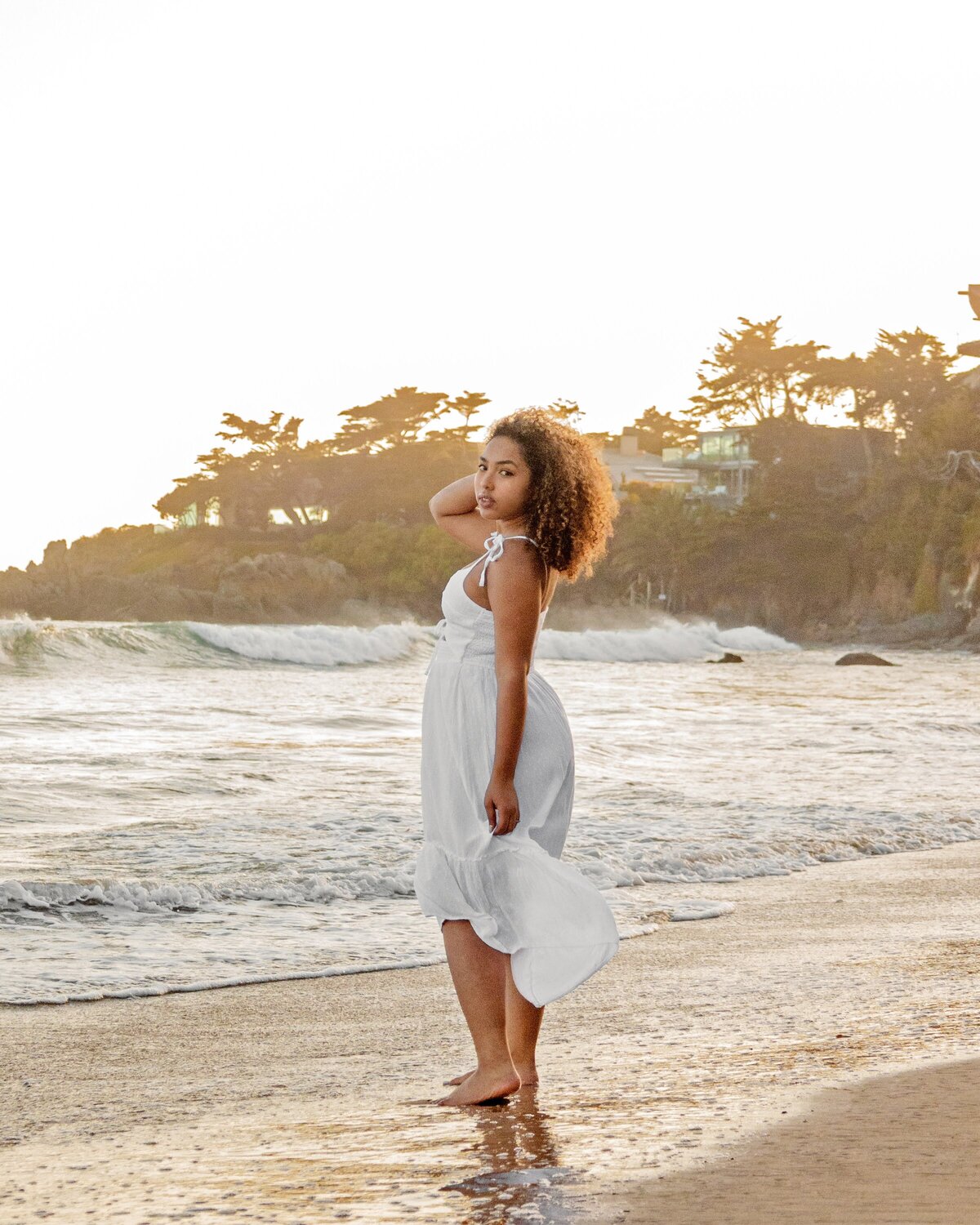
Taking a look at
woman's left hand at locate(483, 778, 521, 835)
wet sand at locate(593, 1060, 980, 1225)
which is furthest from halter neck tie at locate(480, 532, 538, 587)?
wet sand at locate(593, 1060, 980, 1225)

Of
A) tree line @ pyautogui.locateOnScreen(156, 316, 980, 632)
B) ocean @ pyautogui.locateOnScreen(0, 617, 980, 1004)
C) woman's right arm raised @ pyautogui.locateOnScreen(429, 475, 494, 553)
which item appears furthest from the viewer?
tree line @ pyautogui.locateOnScreen(156, 316, 980, 632)

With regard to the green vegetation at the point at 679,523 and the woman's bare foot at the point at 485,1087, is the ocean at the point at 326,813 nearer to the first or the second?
the woman's bare foot at the point at 485,1087

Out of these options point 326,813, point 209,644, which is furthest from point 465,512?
point 209,644

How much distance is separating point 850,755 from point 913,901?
6.86 metres

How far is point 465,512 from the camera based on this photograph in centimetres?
301

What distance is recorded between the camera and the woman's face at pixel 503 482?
2836 millimetres

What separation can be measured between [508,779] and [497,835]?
5.0 inches

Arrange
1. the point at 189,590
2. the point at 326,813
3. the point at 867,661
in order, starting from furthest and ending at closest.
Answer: the point at 189,590 → the point at 867,661 → the point at 326,813

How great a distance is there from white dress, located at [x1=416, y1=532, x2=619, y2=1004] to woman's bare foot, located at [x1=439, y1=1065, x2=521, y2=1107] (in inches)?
5.9

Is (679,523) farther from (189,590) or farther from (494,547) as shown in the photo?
(494,547)

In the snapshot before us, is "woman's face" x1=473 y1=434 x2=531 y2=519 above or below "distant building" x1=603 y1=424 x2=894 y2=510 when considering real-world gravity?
below

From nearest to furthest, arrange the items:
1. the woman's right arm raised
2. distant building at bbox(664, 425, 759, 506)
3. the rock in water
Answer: the woman's right arm raised → the rock in water → distant building at bbox(664, 425, 759, 506)

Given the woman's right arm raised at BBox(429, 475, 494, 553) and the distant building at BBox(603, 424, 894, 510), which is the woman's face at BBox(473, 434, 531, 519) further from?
the distant building at BBox(603, 424, 894, 510)

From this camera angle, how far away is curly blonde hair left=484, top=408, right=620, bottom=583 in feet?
9.28
